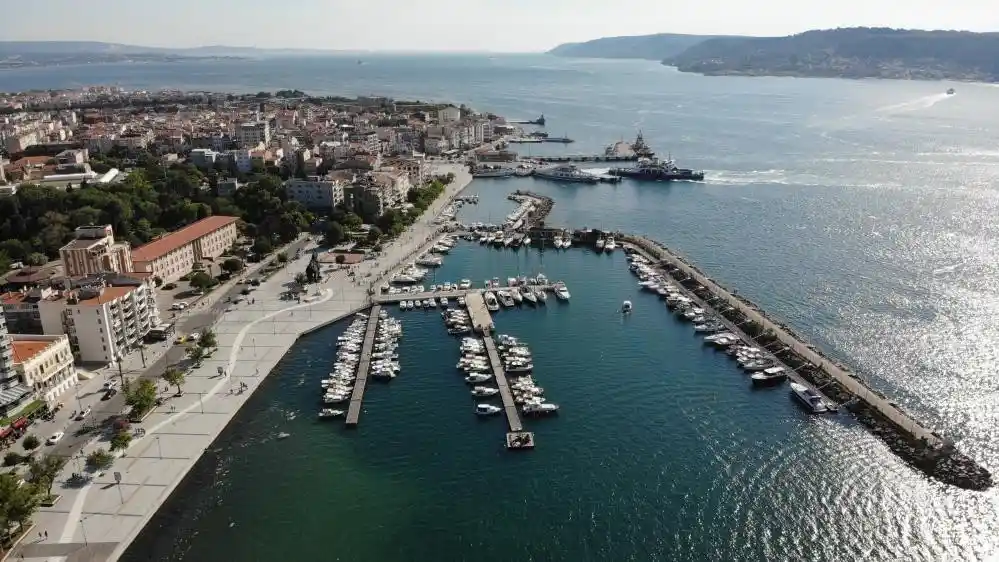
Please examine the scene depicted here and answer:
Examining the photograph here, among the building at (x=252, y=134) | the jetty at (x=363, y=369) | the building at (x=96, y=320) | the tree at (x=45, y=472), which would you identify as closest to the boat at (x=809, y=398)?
the jetty at (x=363, y=369)

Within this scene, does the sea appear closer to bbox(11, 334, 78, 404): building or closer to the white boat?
the white boat

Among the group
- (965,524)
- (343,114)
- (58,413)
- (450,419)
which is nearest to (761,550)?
(965,524)

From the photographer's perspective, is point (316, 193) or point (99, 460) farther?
point (316, 193)

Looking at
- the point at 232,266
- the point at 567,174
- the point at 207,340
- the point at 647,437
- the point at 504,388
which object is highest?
the point at 567,174

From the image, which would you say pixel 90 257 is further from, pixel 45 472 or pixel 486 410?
pixel 486 410

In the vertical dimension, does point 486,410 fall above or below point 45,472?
below

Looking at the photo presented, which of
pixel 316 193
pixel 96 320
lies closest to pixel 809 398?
pixel 96 320
